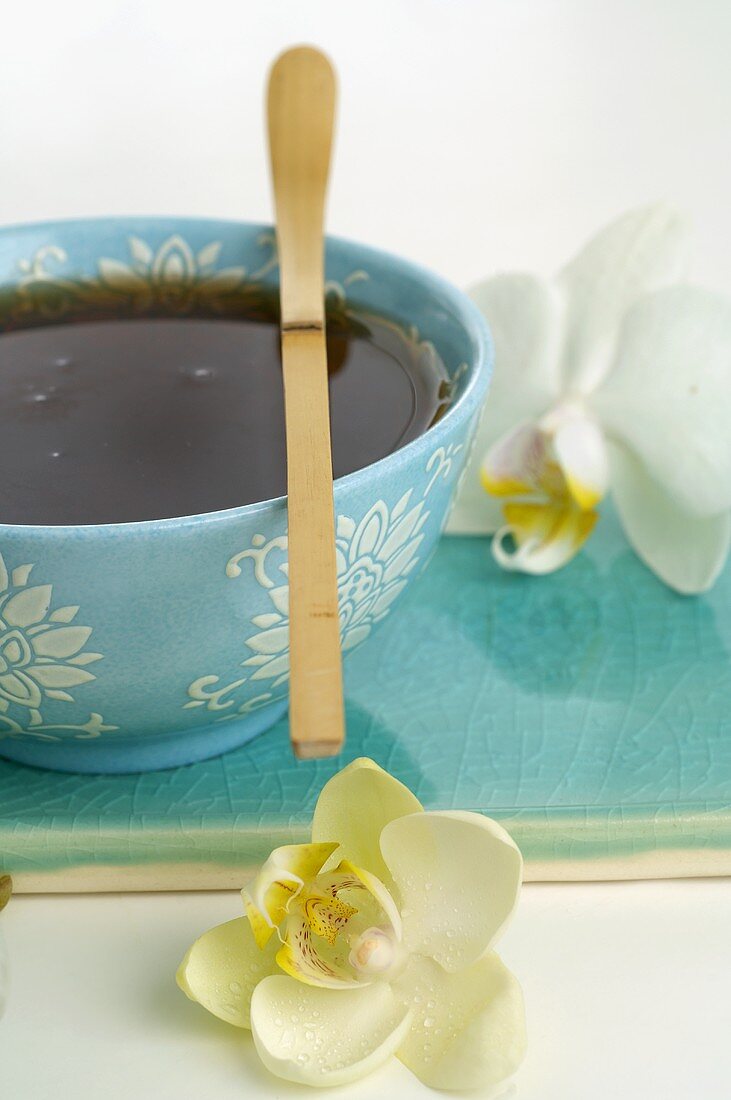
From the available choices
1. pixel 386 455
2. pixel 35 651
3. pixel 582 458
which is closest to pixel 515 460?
pixel 582 458

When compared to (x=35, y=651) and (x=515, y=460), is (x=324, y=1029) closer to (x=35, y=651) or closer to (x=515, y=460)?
(x=35, y=651)

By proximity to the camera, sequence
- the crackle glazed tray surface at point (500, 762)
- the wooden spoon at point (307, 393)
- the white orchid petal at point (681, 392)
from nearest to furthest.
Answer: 1. the wooden spoon at point (307, 393)
2. the crackle glazed tray surface at point (500, 762)
3. the white orchid petal at point (681, 392)

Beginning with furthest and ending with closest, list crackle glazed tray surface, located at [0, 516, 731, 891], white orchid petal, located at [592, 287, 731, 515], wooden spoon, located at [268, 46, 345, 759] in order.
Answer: white orchid petal, located at [592, 287, 731, 515]
crackle glazed tray surface, located at [0, 516, 731, 891]
wooden spoon, located at [268, 46, 345, 759]

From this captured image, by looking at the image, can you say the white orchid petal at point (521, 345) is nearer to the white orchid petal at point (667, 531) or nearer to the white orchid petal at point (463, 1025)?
the white orchid petal at point (667, 531)

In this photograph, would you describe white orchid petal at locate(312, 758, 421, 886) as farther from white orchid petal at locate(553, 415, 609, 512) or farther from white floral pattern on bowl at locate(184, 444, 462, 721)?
white orchid petal at locate(553, 415, 609, 512)

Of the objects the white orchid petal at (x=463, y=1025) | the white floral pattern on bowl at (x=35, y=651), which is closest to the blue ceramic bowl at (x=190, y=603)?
the white floral pattern on bowl at (x=35, y=651)

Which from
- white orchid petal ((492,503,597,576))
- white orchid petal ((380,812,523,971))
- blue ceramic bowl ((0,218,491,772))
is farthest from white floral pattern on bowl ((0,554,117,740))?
white orchid petal ((492,503,597,576))

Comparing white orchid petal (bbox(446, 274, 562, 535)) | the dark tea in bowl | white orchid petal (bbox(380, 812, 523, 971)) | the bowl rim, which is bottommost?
white orchid petal (bbox(380, 812, 523, 971))
